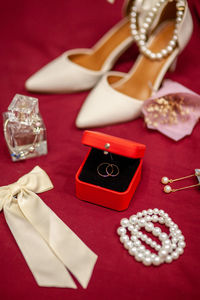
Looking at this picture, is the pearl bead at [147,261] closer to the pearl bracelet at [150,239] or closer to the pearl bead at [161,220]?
the pearl bracelet at [150,239]

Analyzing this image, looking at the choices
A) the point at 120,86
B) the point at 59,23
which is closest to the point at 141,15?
the point at 120,86

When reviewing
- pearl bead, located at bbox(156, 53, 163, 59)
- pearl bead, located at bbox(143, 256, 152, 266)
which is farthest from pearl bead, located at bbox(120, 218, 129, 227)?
pearl bead, located at bbox(156, 53, 163, 59)

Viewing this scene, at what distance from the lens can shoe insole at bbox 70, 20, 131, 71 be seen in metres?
1.40

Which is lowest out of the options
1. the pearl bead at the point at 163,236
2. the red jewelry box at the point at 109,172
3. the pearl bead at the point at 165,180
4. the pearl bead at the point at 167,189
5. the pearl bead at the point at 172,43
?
the pearl bead at the point at 163,236

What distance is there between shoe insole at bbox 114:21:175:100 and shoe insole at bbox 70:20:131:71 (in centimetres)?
15

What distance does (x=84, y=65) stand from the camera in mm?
1405

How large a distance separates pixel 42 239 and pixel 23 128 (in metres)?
0.35

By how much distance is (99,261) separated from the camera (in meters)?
0.84

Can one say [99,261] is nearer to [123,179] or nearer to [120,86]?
[123,179]

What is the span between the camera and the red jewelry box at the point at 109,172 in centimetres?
86

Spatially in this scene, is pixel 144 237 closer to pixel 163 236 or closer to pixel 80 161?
pixel 163 236

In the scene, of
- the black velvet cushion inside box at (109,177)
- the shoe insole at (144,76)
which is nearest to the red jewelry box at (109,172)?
the black velvet cushion inside box at (109,177)

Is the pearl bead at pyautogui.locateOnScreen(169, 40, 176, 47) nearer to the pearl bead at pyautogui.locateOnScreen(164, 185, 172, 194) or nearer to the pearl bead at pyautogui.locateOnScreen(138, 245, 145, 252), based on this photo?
the pearl bead at pyautogui.locateOnScreen(164, 185, 172, 194)

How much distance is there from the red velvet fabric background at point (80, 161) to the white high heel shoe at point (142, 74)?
7 cm
